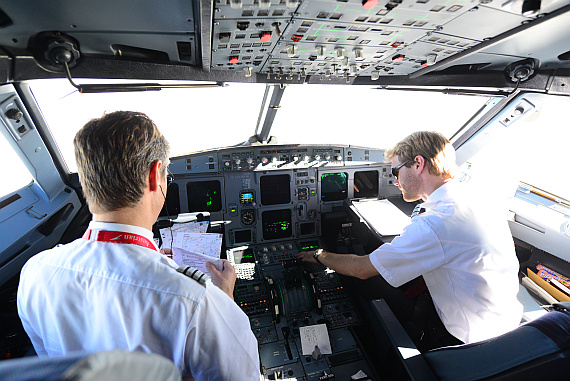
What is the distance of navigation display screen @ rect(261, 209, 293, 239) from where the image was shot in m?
3.54

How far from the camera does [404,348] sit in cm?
161

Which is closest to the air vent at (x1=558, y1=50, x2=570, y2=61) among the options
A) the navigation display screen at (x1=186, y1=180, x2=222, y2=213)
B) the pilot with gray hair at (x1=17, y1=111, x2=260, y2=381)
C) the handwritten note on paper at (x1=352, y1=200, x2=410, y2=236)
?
the handwritten note on paper at (x1=352, y1=200, x2=410, y2=236)

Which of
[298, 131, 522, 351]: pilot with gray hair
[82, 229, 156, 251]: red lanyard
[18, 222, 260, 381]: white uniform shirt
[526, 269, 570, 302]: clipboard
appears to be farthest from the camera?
[526, 269, 570, 302]: clipboard

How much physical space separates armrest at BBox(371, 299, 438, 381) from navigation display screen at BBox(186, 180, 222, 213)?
202 centimetres

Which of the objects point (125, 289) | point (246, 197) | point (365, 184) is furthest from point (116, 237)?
point (365, 184)

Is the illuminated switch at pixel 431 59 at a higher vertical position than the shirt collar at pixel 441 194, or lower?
higher

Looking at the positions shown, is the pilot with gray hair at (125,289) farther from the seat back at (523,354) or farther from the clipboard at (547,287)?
the clipboard at (547,287)

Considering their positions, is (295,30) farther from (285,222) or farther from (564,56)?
(285,222)

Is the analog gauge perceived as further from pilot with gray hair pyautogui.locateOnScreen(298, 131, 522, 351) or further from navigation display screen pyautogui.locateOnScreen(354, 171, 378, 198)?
pilot with gray hair pyautogui.locateOnScreen(298, 131, 522, 351)

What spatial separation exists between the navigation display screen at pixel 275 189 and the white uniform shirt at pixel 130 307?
2.56 meters

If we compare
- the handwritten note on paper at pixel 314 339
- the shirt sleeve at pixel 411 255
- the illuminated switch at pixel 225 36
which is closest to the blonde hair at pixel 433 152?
the shirt sleeve at pixel 411 255

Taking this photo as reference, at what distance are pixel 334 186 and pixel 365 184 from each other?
1.36ft

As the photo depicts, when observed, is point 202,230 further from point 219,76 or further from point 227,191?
point 219,76

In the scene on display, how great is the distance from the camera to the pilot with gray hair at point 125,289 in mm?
801
